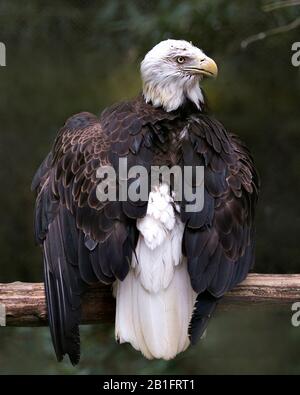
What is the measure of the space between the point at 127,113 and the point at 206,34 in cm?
163

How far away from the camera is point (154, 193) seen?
4.60m

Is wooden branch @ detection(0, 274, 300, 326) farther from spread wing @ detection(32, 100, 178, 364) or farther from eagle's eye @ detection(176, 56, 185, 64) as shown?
eagle's eye @ detection(176, 56, 185, 64)

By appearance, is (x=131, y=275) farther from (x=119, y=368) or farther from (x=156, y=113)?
(x=119, y=368)

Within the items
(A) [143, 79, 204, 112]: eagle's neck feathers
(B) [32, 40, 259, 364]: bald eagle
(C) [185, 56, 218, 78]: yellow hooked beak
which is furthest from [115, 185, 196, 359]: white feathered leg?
(C) [185, 56, 218, 78]: yellow hooked beak

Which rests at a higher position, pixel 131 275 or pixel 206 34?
pixel 206 34

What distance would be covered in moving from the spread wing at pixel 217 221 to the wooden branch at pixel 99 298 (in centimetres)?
10

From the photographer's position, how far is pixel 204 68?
16.6 feet

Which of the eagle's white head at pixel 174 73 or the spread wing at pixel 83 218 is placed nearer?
the spread wing at pixel 83 218

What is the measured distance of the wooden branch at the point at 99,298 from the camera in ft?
15.6

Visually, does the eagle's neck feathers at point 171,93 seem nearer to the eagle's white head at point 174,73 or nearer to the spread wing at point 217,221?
the eagle's white head at point 174,73

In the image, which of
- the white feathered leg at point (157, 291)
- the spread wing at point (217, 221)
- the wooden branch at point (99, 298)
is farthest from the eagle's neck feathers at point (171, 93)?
the wooden branch at point (99, 298)

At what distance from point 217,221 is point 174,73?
31.5 inches

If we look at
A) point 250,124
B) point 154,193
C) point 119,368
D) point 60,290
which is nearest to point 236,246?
point 154,193

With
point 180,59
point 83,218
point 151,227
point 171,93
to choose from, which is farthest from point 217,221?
point 180,59
